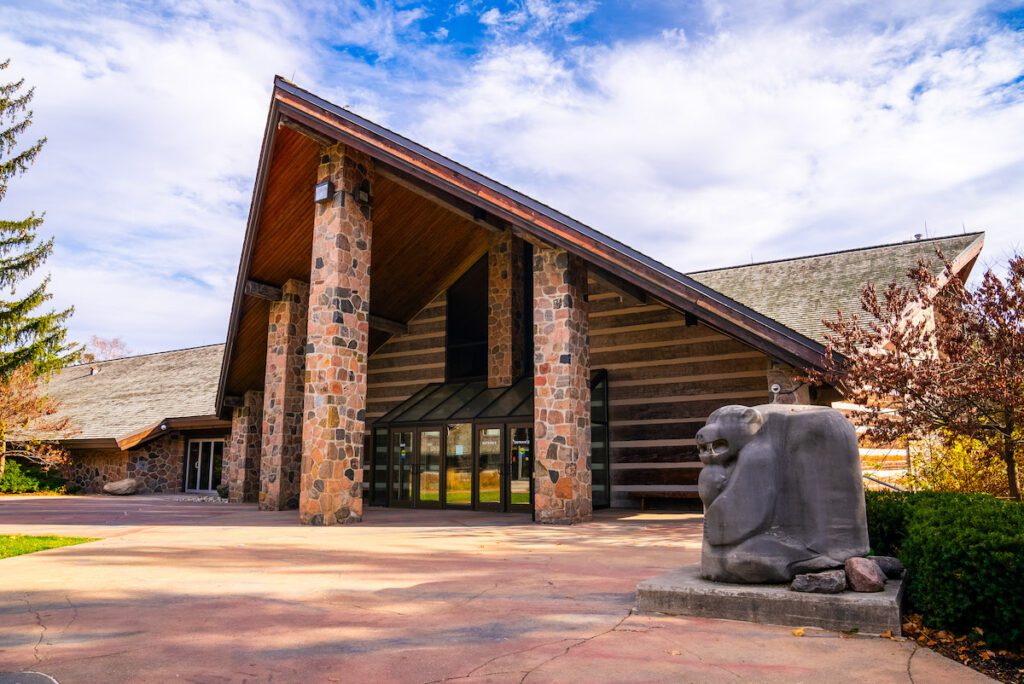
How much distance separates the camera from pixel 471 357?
17.7 metres

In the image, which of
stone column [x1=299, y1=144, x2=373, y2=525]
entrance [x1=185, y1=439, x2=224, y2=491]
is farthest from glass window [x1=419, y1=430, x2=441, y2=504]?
entrance [x1=185, y1=439, x2=224, y2=491]

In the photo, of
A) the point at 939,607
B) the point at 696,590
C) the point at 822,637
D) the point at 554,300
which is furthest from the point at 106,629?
the point at 554,300

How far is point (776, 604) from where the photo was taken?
4.70 m

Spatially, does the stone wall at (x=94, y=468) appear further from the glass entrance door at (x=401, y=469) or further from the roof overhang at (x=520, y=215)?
the roof overhang at (x=520, y=215)

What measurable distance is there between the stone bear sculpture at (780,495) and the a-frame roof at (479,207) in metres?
4.97

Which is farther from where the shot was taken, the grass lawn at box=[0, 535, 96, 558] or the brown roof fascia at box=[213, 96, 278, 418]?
the brown roof fascia at box=[213, 96, 278, 418]

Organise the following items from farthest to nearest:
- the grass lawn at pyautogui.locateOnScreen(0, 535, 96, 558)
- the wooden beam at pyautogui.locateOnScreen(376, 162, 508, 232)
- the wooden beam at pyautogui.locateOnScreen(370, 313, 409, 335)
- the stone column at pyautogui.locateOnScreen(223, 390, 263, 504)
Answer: the stone column at pyautogui.locateOnScreen(223, 390, 263, 504) < the wooden beam at pyautogui.locateOnScreen(370, 313, 409, 335) < the wooden beam at pyautogui.locateOnScreen(376, 162, 508, 232) < the grass lawn at pyautogui.locateOnScreen(0, 535, 96, 558)

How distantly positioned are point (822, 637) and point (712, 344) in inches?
389

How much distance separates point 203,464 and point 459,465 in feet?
43.4

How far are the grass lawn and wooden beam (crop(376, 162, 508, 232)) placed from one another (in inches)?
312

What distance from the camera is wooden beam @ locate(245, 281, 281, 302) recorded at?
15.8 meters

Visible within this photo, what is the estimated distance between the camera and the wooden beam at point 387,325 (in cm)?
1789

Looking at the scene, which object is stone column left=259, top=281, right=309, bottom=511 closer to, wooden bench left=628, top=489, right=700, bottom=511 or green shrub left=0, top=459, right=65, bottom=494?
wooden bench left=628, top=489, right=700, bottom=511

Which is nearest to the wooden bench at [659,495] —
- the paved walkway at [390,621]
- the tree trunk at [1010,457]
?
the paved walkway at [390,621]
